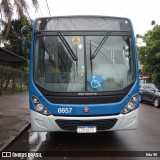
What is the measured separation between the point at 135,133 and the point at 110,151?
2292 millimetres

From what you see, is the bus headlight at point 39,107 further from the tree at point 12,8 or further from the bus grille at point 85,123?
the tree at point 12,8

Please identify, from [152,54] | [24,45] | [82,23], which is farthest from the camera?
[152,54]

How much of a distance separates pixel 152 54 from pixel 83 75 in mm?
17645

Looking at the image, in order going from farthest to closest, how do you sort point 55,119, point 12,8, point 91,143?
point 12,8 → point 91,143 → point 55,119

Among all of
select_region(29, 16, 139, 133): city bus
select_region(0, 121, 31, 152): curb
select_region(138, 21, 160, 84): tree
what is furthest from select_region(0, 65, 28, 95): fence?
select_region(29, 16, 139, 133): city bus

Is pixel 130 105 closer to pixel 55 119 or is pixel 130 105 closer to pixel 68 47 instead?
pixel 55 119

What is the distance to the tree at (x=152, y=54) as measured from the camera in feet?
75.4

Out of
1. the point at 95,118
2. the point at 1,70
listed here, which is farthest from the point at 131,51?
the point at 1,70

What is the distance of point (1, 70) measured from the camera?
2317 cm

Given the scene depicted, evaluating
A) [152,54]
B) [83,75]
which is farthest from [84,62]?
[152,54]

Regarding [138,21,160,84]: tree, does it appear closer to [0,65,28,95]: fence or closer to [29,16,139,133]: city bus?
[0,65,28,95]: fence

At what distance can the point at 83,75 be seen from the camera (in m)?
6.93

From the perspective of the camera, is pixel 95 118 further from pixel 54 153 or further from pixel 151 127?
pixel 151 127

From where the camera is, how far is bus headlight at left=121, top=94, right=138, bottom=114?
6.87 meters
